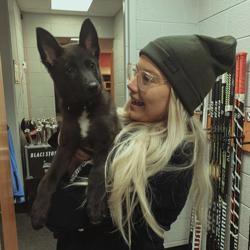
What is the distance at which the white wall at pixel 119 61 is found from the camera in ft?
8.44

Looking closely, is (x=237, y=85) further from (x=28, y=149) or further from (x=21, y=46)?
(x=21, y=46)

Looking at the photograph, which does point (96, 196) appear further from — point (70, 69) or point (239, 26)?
point (239, 26)

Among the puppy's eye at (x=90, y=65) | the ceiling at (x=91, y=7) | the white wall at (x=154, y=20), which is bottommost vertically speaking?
the puppy's eye at (x=90, y=65)

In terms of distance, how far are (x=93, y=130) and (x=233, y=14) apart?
1475mm

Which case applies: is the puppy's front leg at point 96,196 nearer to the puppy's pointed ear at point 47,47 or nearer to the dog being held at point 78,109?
the dog being held at point 78,109

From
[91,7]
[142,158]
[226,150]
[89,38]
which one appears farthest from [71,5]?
[142,158]

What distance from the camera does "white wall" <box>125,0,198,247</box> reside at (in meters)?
2.13

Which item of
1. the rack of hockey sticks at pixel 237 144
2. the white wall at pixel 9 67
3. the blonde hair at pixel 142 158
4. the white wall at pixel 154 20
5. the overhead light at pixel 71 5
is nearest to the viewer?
the blonde hair at pixel 142 158

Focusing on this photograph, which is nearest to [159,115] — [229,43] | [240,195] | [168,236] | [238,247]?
[229,43]

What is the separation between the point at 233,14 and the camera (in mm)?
1908

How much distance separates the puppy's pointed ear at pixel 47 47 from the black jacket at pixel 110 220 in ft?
1.48

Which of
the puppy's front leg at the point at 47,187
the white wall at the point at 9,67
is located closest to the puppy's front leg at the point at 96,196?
the puppy's front leg at the point at 47,187

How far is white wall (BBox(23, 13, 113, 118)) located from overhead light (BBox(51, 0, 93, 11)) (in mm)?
111

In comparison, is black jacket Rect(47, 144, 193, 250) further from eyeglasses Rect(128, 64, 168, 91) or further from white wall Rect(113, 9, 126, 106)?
white wall Rect(113, 9, 126, 106)
